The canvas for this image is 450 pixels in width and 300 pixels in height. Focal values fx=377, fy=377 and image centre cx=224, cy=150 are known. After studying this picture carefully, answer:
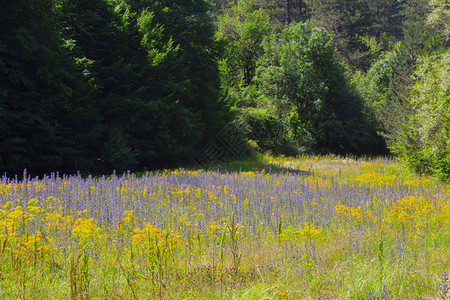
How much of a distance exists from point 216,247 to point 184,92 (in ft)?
49.9

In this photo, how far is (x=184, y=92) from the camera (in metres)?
19.3

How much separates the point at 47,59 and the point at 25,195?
8429 millimetres

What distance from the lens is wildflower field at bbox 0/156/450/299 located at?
A: 3.39 m

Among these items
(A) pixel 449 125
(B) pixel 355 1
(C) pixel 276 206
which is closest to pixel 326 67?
(A) pixel 449 125

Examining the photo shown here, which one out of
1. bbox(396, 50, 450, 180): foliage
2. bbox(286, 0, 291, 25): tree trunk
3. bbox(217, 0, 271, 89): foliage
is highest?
bbox(286, 0, 291, 25): tree trunk

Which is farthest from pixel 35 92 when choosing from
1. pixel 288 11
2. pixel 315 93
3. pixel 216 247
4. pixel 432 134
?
pixel 288 11

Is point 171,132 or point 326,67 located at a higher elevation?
point 326,67

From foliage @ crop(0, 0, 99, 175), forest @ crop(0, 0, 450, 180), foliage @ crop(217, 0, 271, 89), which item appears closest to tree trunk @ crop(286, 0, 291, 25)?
forest @ crop(0, 0, 450, 180)

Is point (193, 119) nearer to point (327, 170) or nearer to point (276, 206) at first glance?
point (327, 170)

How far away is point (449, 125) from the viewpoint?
1206cm

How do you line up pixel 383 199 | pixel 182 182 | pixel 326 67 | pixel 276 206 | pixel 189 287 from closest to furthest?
1. pixel 189 287
2. pixel 276 206
3. pixel 383 199
4. pixel 182 182
5. pixel 326 67

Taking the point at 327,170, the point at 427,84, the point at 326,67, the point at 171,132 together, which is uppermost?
the point at 326,67

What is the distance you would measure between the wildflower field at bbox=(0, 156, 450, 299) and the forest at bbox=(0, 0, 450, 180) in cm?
693

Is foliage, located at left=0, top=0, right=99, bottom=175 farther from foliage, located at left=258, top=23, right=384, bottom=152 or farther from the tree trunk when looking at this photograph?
the tree trunk
